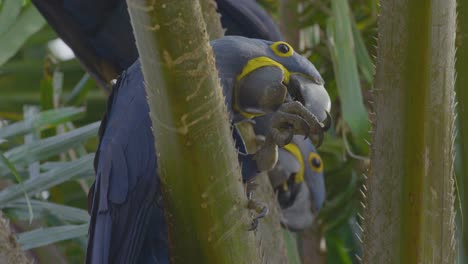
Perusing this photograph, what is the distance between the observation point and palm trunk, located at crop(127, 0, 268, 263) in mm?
800

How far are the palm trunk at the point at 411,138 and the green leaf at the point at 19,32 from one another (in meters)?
0.80

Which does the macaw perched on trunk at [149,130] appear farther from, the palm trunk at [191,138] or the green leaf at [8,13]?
the green leaf at [8,13]

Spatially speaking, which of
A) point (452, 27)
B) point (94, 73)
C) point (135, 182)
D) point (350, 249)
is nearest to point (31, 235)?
point (135, 182)

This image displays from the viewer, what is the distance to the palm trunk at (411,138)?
35.3 inches

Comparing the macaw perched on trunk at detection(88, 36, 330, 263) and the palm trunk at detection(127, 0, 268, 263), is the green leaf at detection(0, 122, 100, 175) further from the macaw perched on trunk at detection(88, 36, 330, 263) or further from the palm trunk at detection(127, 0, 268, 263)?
the palm trunk at detection(127, 0, 268, 263)

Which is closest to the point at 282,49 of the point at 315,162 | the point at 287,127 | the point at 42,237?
the point at 287,127

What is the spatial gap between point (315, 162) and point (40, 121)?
902 mm

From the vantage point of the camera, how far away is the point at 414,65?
0.90 meters

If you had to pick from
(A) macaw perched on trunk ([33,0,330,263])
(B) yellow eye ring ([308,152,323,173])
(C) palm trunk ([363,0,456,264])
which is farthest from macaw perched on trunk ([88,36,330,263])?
(B) yellow eye ring ([308,152,323,173])

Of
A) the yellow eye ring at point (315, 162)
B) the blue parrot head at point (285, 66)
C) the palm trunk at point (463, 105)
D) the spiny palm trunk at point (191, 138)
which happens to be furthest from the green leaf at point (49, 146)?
the yellow eye ring at point (315, 162)

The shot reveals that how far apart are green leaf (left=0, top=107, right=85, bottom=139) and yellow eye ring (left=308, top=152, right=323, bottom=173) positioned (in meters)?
0.80

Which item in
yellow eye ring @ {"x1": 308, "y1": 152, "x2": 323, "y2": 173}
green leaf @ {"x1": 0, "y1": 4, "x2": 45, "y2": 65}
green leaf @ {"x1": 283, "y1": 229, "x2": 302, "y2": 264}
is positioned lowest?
yellow eye ring @ {"x1": 308, "y1": 152, "x2": 323, "y2": 173}

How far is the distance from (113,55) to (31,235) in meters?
0.69

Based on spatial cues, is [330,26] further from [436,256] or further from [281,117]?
[436,256]
